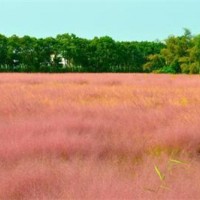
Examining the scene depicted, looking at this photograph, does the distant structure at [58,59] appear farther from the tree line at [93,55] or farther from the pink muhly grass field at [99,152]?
the pink muhly grass field at [99,152]

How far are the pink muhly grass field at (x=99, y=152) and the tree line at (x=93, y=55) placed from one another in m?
44.4

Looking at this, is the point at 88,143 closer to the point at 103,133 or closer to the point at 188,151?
the point at 103,133

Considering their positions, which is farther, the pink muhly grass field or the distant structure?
the distant structure

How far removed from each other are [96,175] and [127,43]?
235 feet

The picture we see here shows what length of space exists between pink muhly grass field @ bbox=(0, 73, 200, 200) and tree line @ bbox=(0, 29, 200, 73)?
44374mm

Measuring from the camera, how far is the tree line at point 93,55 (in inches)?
2267

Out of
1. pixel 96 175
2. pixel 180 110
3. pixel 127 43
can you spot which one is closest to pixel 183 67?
pixel 127 43

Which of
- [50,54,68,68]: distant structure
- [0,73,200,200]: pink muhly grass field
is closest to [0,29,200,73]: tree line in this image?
[50,54,68,68]: distant structure

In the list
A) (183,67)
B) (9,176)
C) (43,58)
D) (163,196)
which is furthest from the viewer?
(43,58)

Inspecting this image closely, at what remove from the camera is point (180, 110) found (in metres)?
8.05

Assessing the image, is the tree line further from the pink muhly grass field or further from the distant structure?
the pink muhly grass field

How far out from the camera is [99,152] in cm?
543

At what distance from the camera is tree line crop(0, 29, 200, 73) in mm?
57594

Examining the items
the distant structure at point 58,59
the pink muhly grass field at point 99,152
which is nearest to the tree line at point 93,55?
the distant structure at point 58,59
